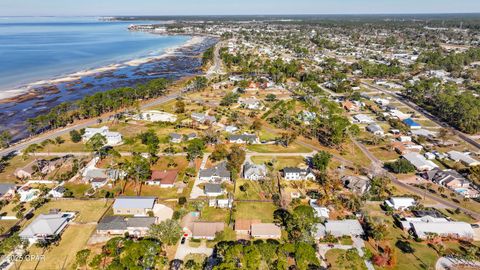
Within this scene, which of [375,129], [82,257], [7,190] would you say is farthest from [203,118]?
[82,257]

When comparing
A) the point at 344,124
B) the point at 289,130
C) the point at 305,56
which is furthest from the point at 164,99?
the point at 305,56

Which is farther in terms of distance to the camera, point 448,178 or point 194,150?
point 194,150

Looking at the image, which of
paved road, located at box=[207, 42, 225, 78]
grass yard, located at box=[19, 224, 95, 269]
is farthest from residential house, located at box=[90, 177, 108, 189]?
paved road, located at box=[207, 42, 225, 78]

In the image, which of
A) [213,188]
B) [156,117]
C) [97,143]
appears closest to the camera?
[213,188]

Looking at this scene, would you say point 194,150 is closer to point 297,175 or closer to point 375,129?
point 297,175

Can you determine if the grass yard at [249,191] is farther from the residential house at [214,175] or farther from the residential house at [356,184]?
the residential house at [356,184]

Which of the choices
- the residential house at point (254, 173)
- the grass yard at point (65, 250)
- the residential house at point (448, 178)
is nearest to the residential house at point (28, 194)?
the grass yard at point (65, 250)
